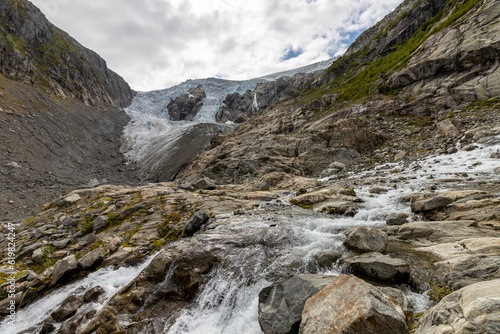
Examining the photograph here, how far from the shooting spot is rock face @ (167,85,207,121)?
393ft

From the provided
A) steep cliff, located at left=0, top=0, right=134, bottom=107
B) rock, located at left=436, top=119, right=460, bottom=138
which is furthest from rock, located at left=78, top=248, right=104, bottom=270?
steep cliff, located at left=0, top=0, right=134, bottom=107

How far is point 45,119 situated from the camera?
45.9m

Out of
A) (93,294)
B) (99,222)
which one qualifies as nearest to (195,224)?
(93,294)

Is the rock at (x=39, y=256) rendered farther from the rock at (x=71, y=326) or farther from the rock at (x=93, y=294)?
the rock at (x=71, y=326)

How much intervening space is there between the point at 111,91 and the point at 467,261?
5124 inches

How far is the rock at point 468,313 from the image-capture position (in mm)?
2236

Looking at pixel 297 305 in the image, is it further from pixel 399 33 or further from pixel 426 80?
pixel 399 33

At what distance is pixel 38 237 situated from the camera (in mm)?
11602

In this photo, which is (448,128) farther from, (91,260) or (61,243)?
(61,243)

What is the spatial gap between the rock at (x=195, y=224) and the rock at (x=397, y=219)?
817 cm

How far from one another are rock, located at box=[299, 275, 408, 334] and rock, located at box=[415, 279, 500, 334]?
0.39 meters

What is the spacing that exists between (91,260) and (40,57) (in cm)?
8709

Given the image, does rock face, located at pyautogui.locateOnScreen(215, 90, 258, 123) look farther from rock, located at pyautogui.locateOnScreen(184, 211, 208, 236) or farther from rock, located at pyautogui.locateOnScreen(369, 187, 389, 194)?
rock, located at pyautogui.locateOnScreen(184, 211, 208, 236)

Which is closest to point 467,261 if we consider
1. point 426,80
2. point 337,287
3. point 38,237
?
point 337,287
